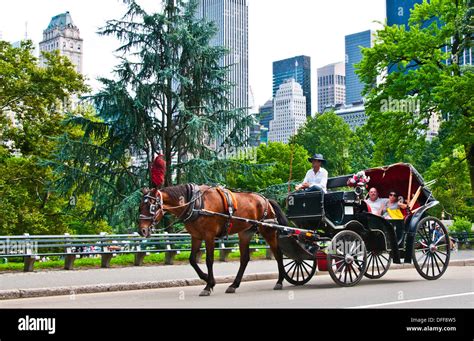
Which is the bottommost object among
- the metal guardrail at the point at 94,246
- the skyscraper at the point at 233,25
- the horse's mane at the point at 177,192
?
the metal guardrail at the point at 94,246

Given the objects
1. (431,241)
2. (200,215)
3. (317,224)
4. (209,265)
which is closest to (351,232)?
(317,224)

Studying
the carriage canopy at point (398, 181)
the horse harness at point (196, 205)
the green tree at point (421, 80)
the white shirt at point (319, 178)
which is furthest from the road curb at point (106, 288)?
the green tree at point (421, 80)

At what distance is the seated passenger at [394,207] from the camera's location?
1483 cm

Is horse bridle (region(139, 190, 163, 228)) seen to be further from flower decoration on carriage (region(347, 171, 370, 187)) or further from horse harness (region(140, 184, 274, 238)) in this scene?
flower decoration on carriage (region(347, 171, 370, 187))

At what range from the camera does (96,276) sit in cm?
1725

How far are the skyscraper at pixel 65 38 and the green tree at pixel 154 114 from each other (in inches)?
1044

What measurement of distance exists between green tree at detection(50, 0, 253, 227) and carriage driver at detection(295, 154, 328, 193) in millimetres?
14952

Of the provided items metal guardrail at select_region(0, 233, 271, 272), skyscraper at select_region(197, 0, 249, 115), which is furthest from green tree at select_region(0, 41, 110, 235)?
skyscraper at select_region(197, 0, 249, 115)

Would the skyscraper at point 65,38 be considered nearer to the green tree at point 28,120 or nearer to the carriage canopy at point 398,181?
the green tree at point 28,120

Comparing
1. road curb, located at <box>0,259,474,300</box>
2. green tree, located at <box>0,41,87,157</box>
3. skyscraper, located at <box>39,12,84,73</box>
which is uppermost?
skyscraper, located at <box>39,12,84,73</box>

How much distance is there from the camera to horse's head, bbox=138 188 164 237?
12.2 metres

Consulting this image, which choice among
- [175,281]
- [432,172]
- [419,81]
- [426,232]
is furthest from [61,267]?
[432,172]

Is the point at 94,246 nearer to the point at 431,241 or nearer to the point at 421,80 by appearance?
the point at 431,241

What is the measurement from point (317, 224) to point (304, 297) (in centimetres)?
241
